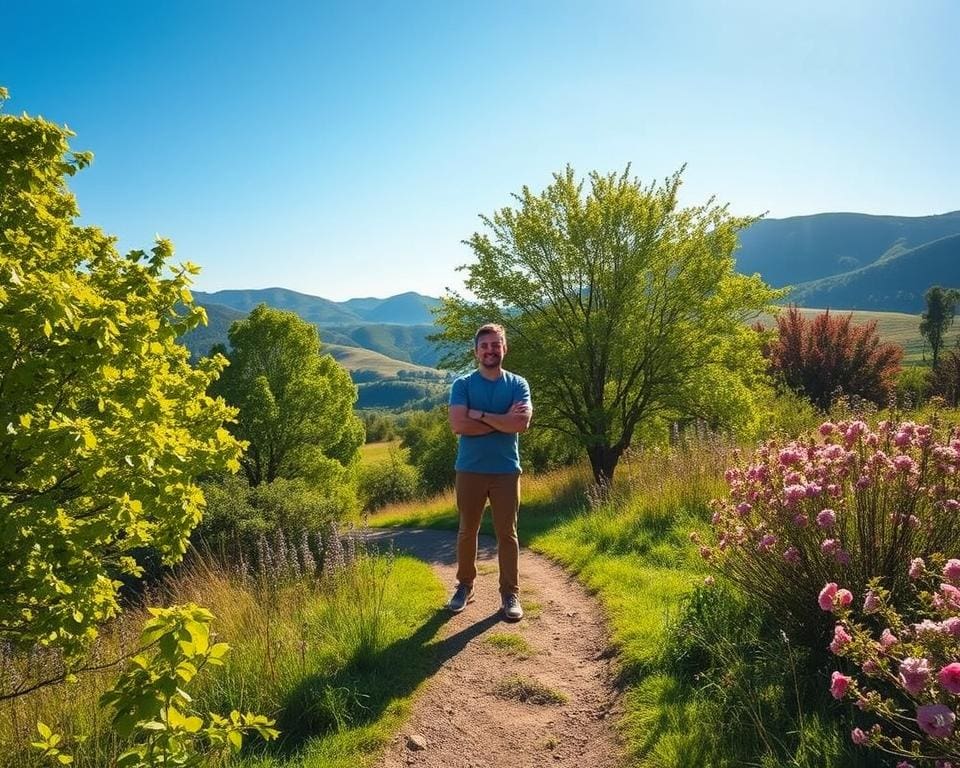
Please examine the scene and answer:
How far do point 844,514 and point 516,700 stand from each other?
9.35 feet

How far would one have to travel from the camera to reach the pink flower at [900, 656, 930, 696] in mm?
2025

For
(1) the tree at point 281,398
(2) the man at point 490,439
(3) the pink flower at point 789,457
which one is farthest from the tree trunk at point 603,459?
(3) the pink flower at point 789,457

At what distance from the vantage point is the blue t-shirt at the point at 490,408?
5.70 metres

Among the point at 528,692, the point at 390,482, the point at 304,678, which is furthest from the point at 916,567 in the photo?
the point at 390,482

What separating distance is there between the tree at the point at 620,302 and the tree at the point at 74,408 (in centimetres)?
1118

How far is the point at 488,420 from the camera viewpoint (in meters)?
5.50

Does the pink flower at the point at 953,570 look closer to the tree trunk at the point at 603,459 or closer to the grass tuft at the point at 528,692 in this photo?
the grass tuft at the point at 528,692

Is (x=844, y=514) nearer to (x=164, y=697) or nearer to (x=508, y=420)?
(x=508, y=420)

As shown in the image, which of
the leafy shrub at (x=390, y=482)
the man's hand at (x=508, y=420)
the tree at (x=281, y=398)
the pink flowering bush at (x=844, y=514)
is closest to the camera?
the pink flowering bush at (x=844, y=514)

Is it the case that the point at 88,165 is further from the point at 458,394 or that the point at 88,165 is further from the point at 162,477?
the point at 458,394

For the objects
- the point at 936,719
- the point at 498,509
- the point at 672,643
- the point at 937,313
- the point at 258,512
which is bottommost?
the point at 258,512

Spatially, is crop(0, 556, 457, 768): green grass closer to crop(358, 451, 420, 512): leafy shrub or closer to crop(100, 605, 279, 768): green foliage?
crop(100, 605, 279, 768): green foliage

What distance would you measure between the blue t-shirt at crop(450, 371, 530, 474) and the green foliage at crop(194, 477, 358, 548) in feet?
17.9

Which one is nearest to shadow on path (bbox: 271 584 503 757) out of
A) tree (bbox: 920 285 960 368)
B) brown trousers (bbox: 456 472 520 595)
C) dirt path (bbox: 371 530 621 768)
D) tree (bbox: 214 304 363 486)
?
dirt path (bbox: 371 530 621 768)
